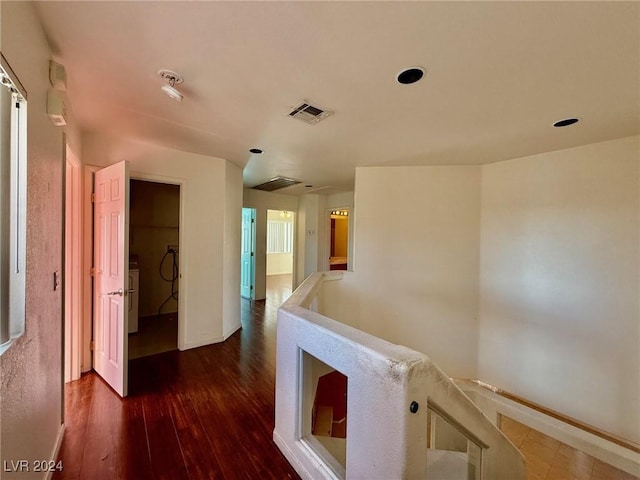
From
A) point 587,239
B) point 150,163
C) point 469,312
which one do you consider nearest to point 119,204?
point 150,163

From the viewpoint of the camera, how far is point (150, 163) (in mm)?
2975

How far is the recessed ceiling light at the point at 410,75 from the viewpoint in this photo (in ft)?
5.22

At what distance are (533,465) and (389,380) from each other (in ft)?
8.93

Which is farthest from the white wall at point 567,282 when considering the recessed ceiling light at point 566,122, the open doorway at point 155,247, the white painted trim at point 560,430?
the open doorway at point 155,247

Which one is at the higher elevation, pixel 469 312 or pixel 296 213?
Result: pixel 296 213

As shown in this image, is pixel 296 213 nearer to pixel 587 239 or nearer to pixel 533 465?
pixel 587 239

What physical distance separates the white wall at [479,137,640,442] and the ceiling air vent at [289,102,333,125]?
8.65 ft

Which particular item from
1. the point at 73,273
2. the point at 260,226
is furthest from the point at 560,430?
the point at 260,226

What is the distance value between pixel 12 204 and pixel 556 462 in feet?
14.2

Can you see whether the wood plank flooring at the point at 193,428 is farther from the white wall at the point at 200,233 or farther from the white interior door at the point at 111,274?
the white wall at the point at 200,233

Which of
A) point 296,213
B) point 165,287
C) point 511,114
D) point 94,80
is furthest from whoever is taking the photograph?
point 296,213

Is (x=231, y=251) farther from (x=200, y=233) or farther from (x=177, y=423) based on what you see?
(x=177, y=423)

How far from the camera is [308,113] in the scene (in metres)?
2.17

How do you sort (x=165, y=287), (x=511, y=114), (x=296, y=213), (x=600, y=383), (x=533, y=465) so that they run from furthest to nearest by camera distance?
(x=296, y=213) → (x=165, y=287) → (x=600, y=383) → (x=533, y=465) → (x=511, y=114)
